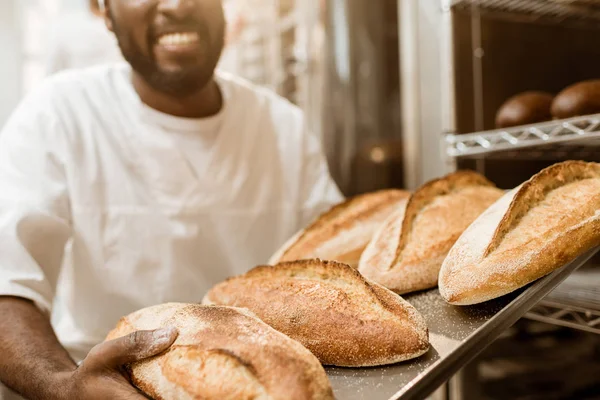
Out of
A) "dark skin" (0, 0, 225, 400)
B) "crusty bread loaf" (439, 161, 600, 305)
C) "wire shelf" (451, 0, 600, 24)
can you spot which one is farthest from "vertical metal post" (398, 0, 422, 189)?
"crusty bread loaf" (439, 161, 600, 305)

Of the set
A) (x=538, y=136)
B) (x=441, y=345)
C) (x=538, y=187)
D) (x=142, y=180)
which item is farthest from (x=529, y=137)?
(x=142, y=180)

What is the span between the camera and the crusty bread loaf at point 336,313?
61 cm

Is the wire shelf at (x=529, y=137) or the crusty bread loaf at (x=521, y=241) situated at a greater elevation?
the wire shelf at (x=529, y=137)

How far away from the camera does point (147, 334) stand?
59 centimetres

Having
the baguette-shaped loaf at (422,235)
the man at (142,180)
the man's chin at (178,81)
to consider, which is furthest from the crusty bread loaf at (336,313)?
the man's chin at (178,81)

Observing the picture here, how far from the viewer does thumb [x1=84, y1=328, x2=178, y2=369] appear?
58cm

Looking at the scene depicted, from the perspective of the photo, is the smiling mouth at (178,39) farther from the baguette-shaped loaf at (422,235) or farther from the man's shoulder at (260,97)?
the baguette-shaped loaf at (422,235)

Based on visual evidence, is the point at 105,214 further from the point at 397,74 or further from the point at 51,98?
the point at 397,74

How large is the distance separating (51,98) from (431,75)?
3.39ft

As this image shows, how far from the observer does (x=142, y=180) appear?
1273 mm

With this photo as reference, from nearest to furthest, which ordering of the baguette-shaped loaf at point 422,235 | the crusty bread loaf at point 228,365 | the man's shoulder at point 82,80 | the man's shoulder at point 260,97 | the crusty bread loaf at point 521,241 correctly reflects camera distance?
the crusty bread loaf at point 228,365
the crusty bread loaf at point 521,241
the baguette-shaped loaf at point 422,235
the man's shoulder at point 82,80
the man's shoulder at point 260,97

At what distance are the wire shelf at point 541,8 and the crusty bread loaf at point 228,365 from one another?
101 cm

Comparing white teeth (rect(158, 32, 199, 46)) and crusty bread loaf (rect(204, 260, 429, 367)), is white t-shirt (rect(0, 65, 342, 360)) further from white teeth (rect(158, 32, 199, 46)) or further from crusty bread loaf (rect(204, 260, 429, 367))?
crusty bread loaf (rect(204, 260, 429, 367))

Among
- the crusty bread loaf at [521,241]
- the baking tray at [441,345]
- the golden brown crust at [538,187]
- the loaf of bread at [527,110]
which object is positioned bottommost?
the baking tray at [441,345]
